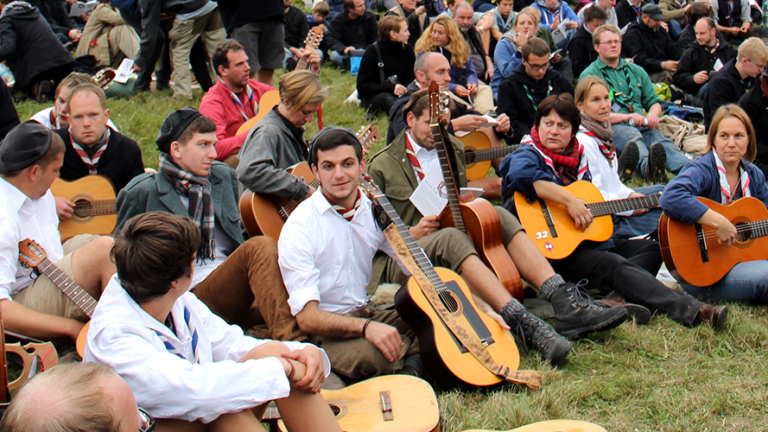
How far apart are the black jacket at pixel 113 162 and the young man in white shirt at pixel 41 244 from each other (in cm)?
109

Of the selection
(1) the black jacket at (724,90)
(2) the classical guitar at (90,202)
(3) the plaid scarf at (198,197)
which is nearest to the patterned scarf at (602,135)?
(1) the black jacket at (724,90)

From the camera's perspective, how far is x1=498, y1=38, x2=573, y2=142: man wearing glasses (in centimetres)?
638

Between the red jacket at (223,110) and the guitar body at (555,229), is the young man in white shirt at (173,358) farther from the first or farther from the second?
the red jacket at (223,110)

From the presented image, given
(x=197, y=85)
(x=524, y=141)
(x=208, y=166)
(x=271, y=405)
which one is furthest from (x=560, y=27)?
(x=271, y=405)

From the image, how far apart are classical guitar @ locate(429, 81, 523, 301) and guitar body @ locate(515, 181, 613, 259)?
45 centimetres

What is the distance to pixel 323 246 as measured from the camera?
129 inches

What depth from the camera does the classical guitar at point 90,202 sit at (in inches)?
173

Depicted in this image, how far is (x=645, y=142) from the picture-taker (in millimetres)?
6844

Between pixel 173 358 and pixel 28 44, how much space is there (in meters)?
6.68

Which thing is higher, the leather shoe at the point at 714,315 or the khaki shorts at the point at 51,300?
the leather shoe at the point at 714,315

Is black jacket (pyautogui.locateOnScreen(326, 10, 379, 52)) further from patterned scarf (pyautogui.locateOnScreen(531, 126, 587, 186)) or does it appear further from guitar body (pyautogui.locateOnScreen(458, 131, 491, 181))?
patterned scarf (pyautogui.locateOnScreen(531, 126, 587, 186))

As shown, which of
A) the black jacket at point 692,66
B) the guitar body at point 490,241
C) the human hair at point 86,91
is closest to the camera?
the guitar body at point 490,241

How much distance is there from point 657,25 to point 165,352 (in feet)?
30.8

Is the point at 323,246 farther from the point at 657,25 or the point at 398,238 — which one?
the point at 657,25
